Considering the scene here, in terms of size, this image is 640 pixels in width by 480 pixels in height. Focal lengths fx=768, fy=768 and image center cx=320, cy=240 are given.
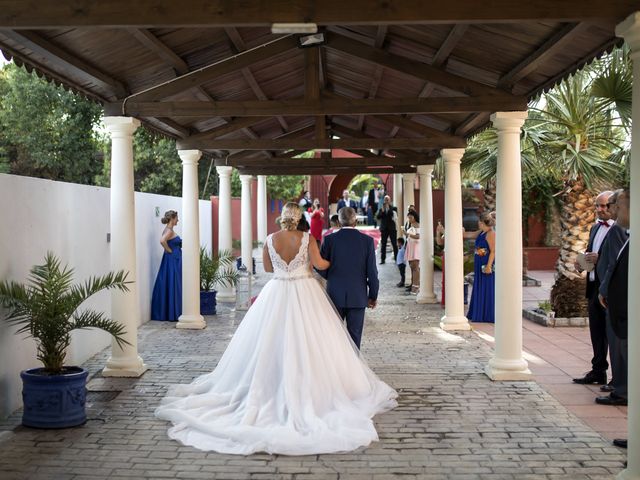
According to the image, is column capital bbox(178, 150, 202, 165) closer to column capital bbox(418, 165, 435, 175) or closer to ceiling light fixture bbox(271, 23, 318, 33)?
column capital bbox(418, 165, 435, 175)

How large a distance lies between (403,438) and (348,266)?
6.39 ft

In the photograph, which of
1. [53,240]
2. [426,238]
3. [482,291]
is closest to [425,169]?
[426,238]

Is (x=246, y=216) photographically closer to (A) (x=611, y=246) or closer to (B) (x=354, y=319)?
(B) (x=354, y=319)

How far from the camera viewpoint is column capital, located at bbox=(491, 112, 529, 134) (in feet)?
26.4

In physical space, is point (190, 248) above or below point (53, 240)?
below

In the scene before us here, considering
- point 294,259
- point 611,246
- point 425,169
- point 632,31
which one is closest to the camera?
point 632,31

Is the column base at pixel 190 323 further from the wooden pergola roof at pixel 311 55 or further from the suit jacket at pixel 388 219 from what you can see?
the suit jacket at pixel 388 219

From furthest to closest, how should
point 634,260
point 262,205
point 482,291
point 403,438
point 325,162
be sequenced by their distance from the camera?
point 262,205 → point 325,162 → point 482,291 → point 403,438 → point 634,260

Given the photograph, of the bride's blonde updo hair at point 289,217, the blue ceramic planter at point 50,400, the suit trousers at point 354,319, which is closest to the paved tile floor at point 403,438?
the blue ceramic planter at point 50,400

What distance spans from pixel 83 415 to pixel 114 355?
1903 mm

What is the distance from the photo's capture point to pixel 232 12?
4.92m

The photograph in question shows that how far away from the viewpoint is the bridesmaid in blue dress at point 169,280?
40.0ft

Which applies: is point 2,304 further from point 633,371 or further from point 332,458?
point 633,371

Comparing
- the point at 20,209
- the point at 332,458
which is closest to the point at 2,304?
the point at 20,209
